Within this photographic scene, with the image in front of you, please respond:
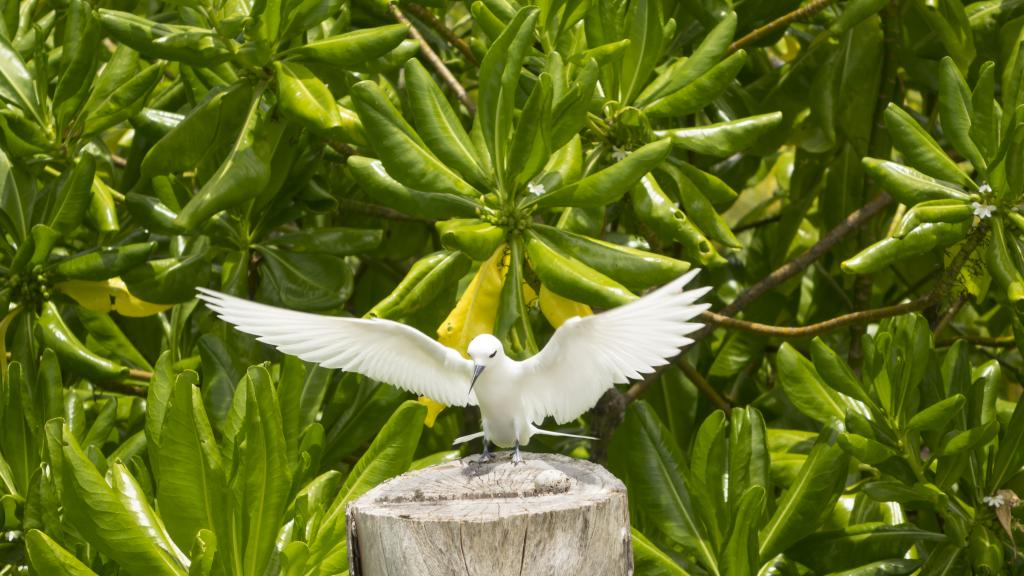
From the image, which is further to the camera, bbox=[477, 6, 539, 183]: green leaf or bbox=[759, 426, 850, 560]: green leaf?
bbox=[759, 426, 850, 560]: green leaf

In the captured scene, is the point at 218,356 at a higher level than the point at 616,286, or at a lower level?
lower

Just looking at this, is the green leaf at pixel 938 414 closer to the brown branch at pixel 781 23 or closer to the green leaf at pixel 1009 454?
the green leaf at pixel 1009 454

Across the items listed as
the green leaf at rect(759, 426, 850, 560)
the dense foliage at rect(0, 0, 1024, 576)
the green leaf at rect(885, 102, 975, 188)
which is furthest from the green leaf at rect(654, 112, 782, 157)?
the green leaf at rect(759, 426, 850, 560)

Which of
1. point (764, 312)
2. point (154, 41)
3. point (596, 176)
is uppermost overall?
point (154, 41)

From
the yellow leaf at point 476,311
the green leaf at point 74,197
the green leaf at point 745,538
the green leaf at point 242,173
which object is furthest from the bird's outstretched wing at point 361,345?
the green leaf at point 74,197

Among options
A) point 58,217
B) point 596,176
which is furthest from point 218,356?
point 596,176

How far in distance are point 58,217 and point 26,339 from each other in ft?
1.22

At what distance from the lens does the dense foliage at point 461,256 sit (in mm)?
3012

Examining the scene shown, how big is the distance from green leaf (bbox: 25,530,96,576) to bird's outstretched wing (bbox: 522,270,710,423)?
0.94m

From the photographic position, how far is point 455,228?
9.83 ft

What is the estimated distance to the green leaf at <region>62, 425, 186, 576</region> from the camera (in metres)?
2.69

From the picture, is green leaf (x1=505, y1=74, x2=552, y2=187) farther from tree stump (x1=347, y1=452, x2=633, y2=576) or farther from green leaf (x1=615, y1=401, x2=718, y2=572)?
tree stump (x1=347, y1=452, x2=633, y2=576)

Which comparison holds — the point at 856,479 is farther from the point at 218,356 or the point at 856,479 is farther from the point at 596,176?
the point at 218,356

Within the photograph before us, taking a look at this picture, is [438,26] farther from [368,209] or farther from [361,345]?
[361,345]
